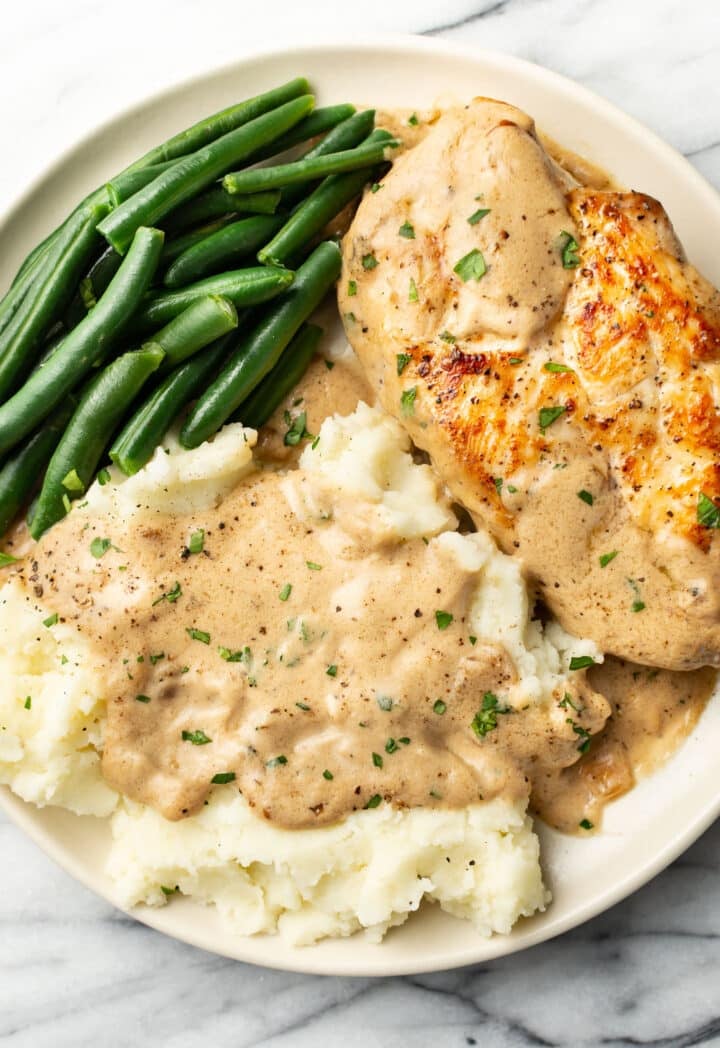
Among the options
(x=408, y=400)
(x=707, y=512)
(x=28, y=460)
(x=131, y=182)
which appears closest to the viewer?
(x=707, y=512)

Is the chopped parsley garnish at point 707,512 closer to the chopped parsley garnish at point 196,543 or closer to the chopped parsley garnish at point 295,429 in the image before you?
the chopped parsley garnish at point 295,429

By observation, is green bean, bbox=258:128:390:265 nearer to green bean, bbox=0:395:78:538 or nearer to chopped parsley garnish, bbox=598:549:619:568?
green bean, bbox=0:395:78:538

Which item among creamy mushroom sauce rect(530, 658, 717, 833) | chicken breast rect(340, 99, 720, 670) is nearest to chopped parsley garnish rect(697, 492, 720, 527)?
chicken breast rect(340, 99, 720, 670)

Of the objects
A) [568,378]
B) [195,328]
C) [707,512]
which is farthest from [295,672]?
[707,512]

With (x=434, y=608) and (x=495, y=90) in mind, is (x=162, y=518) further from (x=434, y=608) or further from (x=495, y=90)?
(x=495, y=90)

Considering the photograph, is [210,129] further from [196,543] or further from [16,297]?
[196,543]

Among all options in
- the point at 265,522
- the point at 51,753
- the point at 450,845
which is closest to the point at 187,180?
the point at 265,522
